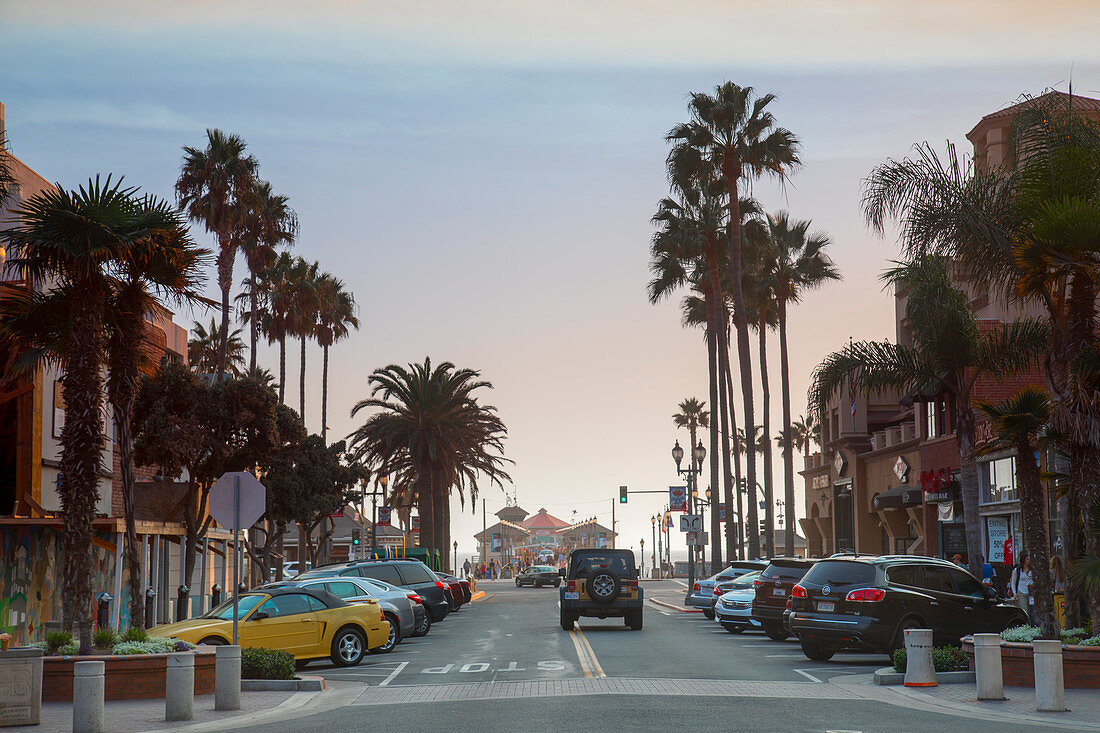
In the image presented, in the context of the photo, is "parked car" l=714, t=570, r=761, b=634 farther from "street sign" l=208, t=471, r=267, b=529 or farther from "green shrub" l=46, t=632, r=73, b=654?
"green shrub" l=46, t=632, r=73, b=654

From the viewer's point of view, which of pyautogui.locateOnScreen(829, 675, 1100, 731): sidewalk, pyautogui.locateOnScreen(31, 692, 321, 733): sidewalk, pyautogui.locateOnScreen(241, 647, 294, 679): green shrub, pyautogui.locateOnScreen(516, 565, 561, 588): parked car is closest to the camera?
pyautogui.locateOnScreen(829, 675, 1100, 731): sidewalk

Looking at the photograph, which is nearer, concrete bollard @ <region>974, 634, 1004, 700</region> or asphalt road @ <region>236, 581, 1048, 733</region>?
asphalt road @ <region>236, 581, 1048, 733</region>

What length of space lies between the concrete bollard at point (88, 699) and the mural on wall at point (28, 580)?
46.6 feet

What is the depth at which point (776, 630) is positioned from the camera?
2461 cm

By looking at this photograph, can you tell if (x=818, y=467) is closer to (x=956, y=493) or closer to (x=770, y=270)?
(x=770, y=270)

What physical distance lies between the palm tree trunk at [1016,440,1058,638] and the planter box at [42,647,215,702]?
38.9ft

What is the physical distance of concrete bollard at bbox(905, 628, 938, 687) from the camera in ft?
51.8

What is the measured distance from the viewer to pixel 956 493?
1599 inches

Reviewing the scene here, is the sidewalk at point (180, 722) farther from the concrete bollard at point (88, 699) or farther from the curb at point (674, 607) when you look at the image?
the curb at point (674, 607)

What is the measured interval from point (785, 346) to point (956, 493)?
16294mm

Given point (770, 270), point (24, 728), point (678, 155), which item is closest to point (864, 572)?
point (24, 728)

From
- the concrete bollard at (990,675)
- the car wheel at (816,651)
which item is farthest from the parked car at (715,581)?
the concrete bollard at (990,675)

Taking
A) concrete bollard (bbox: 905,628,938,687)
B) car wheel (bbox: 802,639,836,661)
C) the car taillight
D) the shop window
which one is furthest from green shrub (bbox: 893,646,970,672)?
the shop window

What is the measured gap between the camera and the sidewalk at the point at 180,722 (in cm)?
1281
